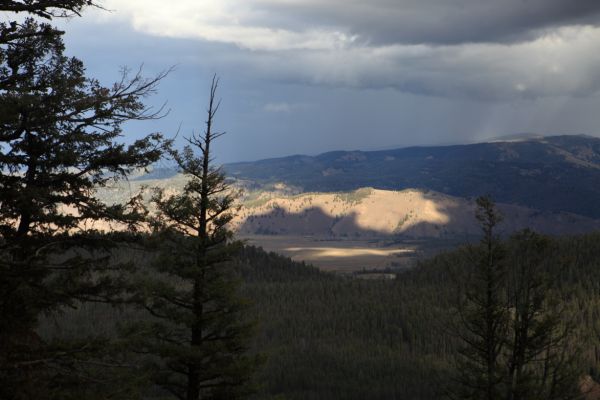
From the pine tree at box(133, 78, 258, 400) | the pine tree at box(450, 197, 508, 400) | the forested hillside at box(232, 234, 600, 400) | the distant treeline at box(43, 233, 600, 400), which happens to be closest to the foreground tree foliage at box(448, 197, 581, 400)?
the pine tree at box(450, 197, 508, 400)

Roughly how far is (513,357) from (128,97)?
16.8 metres

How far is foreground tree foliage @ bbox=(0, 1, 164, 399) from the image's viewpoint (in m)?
15.0

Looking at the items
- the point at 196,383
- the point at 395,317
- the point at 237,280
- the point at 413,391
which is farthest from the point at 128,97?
the point at 395,317

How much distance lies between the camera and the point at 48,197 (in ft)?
54.7

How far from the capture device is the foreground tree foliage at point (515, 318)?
2259cm

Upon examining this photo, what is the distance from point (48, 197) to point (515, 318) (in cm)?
1725

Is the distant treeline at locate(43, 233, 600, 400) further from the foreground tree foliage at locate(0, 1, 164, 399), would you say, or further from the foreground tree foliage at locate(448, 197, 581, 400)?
the foreground tree foliage at locate(0, 1, 164, 399)

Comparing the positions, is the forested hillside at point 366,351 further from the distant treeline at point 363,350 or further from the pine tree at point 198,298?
the pine tree at point 198,298

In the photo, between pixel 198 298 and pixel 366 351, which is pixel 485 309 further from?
pixel 366 351

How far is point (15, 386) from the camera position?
14.0 meters

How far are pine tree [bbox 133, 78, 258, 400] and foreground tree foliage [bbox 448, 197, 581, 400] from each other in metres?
9.42

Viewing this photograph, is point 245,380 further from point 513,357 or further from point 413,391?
point 413,391

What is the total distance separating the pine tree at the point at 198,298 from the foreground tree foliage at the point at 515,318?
9421 mm

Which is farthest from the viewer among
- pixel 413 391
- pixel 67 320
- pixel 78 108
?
pixel 67 320
